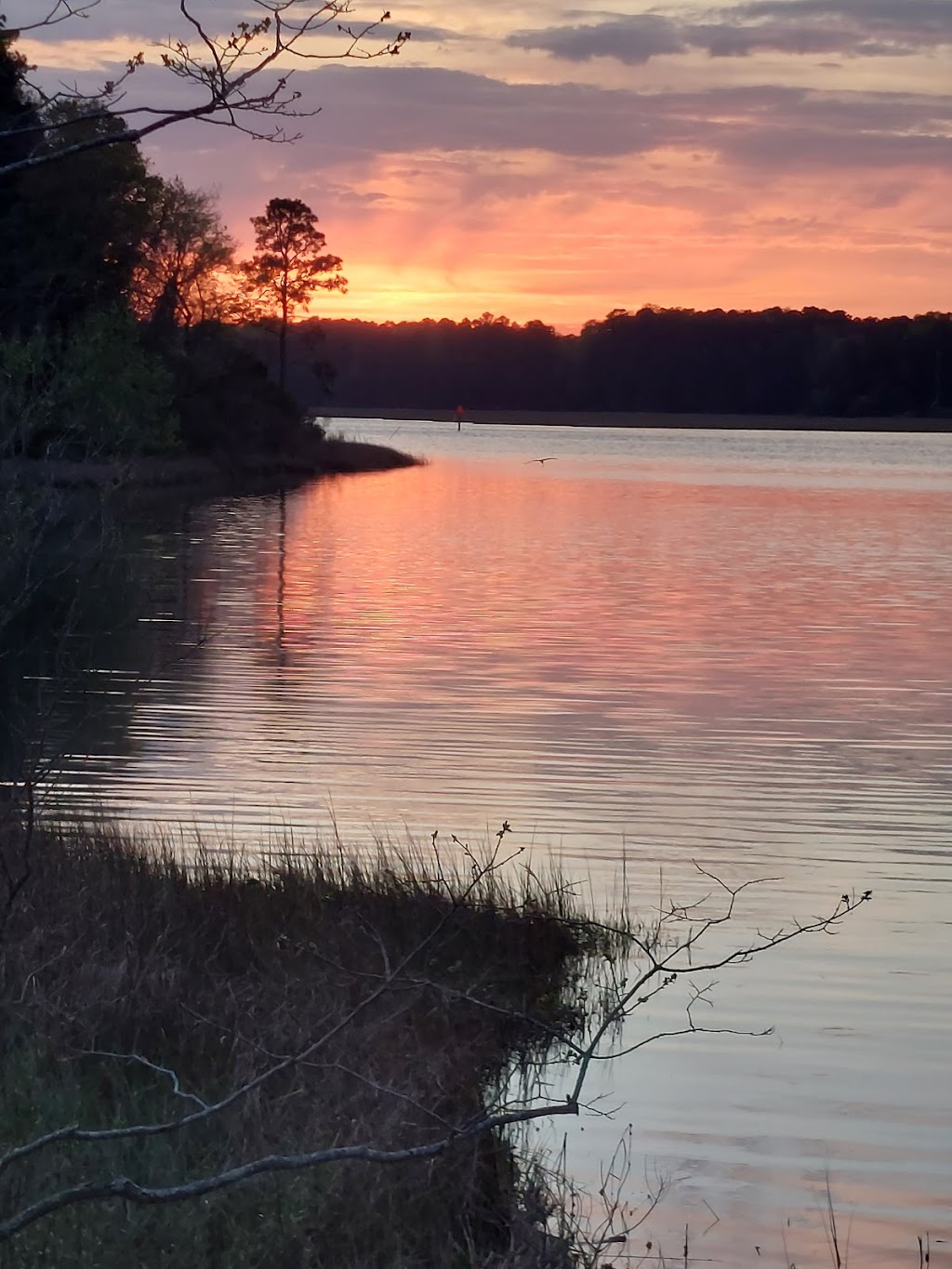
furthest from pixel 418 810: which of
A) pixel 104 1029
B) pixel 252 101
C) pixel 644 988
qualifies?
pixel 252 101

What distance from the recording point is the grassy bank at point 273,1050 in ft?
19.0

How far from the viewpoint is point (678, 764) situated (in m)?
16.1

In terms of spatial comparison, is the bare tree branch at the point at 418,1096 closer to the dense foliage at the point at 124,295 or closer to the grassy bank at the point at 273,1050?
the grassy bank at the point at 273,1050

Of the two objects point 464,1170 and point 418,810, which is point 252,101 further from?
point 418,810

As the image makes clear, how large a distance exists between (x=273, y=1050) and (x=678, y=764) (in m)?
8.92

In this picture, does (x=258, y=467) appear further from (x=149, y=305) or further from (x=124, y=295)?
(x=124, y=295)

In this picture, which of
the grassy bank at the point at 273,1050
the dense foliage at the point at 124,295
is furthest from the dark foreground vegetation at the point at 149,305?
the grassy bank at the point at 273,1050

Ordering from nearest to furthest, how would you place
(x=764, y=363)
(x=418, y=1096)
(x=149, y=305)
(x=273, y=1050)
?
(x=418, y=1096) → (x=273, y=1050) → (x=149, y=305) → (x=764, y=363)

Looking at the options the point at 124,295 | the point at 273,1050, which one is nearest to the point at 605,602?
the point at 273,1050

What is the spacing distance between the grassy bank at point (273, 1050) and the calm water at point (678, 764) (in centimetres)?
74

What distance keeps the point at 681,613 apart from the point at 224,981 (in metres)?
21.3

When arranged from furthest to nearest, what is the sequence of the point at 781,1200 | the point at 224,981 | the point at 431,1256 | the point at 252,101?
the point at 224,981 → the point at 781,1200 → the point at 431,1256 → the point at 252,101

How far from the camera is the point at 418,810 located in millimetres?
13922

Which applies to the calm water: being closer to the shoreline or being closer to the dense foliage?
the dense foliage
